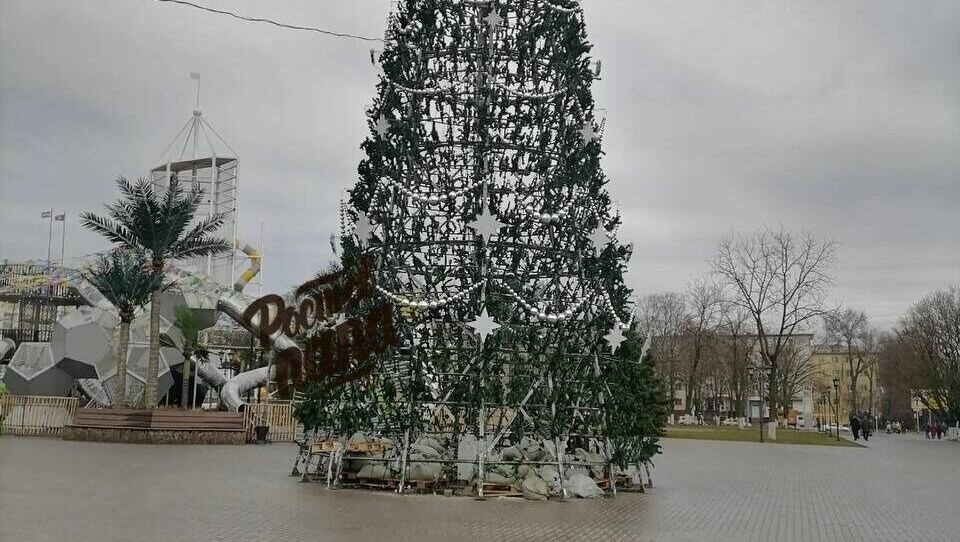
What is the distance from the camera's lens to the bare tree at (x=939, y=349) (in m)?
52.2

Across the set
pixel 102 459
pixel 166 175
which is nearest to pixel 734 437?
pixel 102 459

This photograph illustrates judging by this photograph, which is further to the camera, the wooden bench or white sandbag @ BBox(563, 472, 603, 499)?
the wooden bench

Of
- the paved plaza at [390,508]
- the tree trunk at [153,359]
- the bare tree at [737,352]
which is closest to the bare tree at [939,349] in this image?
the bare tree at [737,352]

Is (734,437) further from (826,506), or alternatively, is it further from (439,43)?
(439,43)

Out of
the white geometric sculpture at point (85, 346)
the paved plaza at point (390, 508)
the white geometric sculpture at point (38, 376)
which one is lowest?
the paved plaza at point (390, 508)

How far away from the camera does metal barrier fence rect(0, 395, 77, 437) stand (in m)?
28.6

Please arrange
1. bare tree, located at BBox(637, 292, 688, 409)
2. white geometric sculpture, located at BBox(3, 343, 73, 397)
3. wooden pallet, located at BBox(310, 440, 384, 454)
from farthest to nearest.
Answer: bare tree, located at BBox(637, 292, 688, 409) → white geometric sculpture, located at BBox(3, 343, 73, 397) → wooden pallet, located at BBox(310, 440, 384, 454)

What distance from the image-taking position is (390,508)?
1234cm

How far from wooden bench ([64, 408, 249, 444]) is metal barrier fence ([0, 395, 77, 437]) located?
1.89m

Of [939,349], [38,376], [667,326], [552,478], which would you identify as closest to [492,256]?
[552,478]

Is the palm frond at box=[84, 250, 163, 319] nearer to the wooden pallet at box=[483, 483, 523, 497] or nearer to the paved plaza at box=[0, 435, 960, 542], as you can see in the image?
the paved plaza at box=[0, 435, 960, 542]

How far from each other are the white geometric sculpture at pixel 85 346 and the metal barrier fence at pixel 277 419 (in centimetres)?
903

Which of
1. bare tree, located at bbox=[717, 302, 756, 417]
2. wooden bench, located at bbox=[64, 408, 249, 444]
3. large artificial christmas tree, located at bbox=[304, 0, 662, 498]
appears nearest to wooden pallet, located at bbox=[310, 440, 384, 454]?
large artificial christmas tree, located at bbox=[304, 0, 662, 498]

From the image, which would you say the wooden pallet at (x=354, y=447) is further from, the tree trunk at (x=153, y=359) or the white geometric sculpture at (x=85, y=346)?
the white geometric sculpture at (x=85, y=346)
